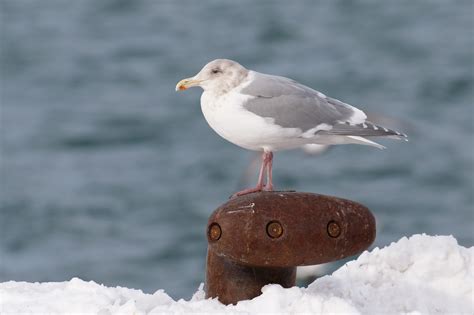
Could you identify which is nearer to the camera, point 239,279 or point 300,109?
point 239,279

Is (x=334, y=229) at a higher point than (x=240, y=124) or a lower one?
lower

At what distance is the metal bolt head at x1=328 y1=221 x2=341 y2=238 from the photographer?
5.82m

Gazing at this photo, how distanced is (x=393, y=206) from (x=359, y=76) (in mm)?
6861

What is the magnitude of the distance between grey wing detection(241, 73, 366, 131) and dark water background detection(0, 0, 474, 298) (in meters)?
8.70

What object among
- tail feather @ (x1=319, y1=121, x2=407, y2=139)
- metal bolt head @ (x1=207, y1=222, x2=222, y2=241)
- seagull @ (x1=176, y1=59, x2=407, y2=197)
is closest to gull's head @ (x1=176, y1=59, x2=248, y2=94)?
seagull @ (x1=176, y1=59, x2=407, y2=197)

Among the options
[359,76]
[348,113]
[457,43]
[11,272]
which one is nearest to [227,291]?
[348,113]

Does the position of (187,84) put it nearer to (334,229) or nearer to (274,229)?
(274,229)

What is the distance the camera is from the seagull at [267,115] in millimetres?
6418

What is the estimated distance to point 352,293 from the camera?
6.16 m

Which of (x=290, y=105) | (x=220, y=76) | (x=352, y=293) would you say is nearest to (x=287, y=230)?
(x=352, y=293)

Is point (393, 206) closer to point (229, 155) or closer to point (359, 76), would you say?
point (229, 155)

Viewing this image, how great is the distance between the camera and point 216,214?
5883 mm

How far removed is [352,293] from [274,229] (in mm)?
678

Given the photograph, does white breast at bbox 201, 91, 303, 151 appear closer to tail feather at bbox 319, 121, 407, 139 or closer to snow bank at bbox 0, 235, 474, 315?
tail feather at bbox 319, 121, 407, 139
